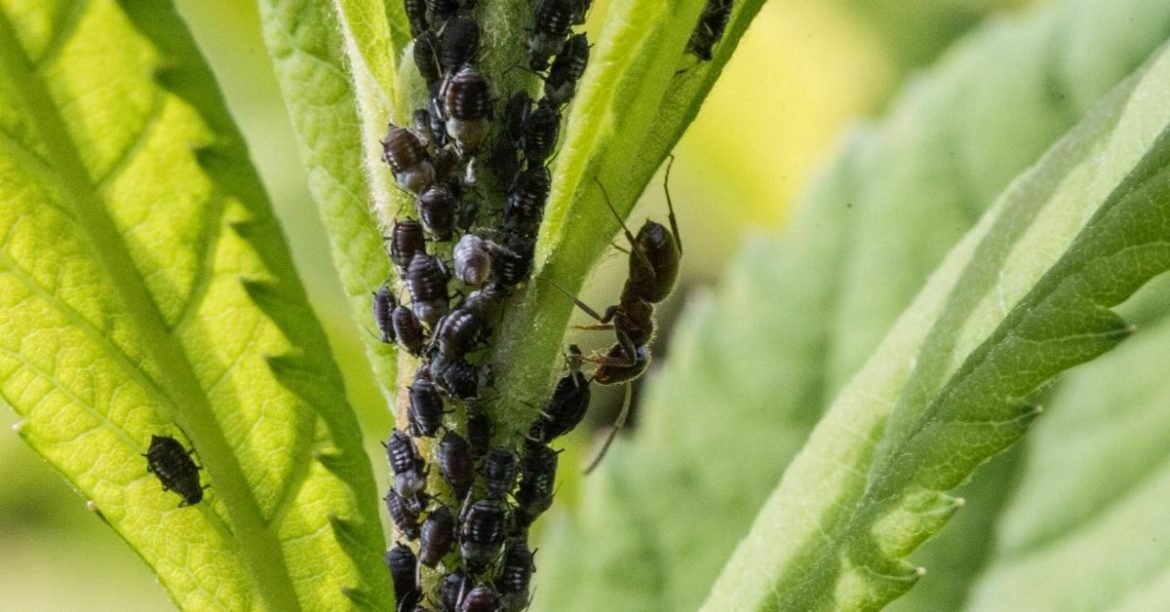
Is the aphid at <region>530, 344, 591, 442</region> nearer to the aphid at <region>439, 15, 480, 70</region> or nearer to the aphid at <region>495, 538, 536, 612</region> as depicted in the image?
the aphid at <region>495, 538, 536, 612</region>

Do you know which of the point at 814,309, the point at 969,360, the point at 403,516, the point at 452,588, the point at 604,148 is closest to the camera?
the point at 604,148

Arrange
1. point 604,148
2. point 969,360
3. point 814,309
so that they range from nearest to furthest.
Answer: point 604,148 → point 969,360 → point 814,309

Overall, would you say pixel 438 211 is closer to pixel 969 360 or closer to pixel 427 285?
pixel 427 285

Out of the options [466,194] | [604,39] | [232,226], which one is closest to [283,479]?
[232,226]

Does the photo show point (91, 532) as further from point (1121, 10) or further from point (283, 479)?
point (1121, 10)

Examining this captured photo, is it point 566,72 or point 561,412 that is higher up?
point 566,72

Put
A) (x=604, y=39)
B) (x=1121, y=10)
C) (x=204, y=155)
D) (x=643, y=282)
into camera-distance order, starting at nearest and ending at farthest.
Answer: (x=604, y=39) < (x=204, y=155) < (x=643, y=282) < (x=1121, y=10)

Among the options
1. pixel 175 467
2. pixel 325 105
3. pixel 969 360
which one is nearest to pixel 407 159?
pixel 325 105
